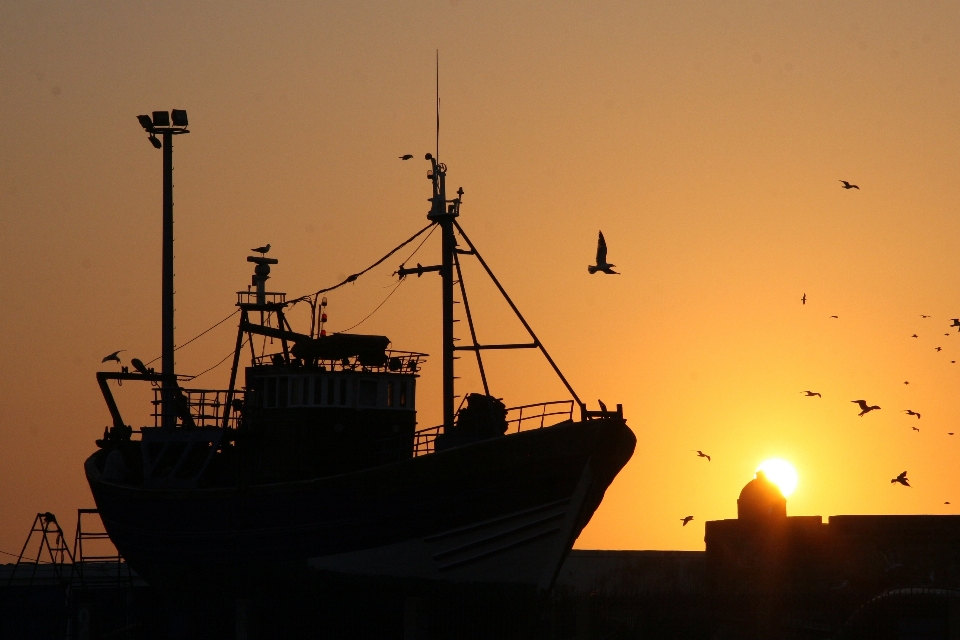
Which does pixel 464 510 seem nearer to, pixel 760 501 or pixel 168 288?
pixel 168 288

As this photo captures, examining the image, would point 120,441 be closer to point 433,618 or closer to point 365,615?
point 365,615

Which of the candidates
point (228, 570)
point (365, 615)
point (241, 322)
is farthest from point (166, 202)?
point (365, 615)

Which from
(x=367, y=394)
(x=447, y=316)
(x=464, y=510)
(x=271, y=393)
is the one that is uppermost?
(x=447, y=316)

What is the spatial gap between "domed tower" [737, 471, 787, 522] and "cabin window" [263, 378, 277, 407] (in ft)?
86.8

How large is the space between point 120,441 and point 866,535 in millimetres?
29012

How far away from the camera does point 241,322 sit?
59.0 meters

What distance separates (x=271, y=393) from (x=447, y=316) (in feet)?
19.8

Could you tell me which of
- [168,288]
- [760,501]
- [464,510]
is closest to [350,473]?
[464,510]

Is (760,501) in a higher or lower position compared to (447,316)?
lower

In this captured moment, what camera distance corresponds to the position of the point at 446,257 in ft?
173

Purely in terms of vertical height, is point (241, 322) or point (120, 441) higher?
point (241, 322)

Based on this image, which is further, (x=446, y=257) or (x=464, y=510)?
(x=446, y=257)

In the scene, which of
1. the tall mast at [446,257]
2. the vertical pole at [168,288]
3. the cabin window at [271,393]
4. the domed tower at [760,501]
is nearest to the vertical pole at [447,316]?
the tall mast at [446,257]

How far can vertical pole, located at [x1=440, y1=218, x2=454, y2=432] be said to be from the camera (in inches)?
2023
